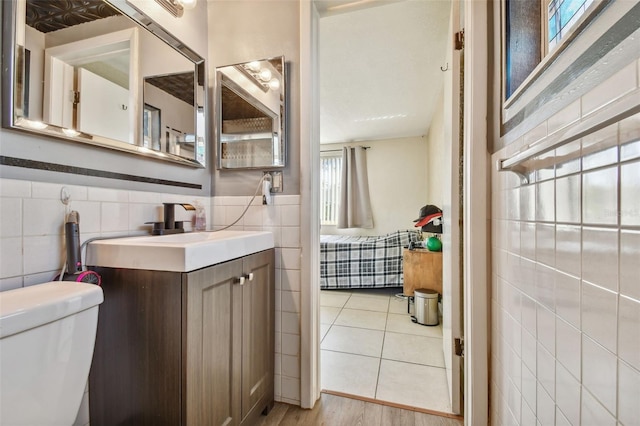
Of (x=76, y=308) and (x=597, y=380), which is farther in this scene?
(x=76, y=308)

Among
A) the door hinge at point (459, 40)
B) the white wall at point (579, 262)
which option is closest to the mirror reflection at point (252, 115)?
the door hinge at point (459, 40)

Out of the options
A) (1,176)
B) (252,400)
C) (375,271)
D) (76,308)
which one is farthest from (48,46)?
(375,271)

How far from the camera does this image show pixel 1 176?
29.5 inches

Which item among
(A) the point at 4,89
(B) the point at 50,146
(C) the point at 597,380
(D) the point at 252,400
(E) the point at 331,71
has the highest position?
(E) the point at 331,71

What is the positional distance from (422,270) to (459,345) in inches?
51.6

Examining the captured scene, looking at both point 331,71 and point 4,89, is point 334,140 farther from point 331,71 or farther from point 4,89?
point 4,89

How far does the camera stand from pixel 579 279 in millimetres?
543

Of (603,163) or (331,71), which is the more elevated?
(331,71)

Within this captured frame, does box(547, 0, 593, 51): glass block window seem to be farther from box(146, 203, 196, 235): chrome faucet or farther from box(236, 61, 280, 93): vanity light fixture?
box(146, 203, 196, 235): chrome faucet

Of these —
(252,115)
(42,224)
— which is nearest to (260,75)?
(252,115)

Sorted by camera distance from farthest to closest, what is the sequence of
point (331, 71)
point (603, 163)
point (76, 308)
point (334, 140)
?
1. point (334, 140)
2. point (331, 71)
3. point (76, 308)
4. point (603, 163)

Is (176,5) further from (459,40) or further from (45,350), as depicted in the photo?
(45,350)

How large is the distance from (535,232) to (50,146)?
152cm

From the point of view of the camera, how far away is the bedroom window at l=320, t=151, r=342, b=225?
17.1ft
